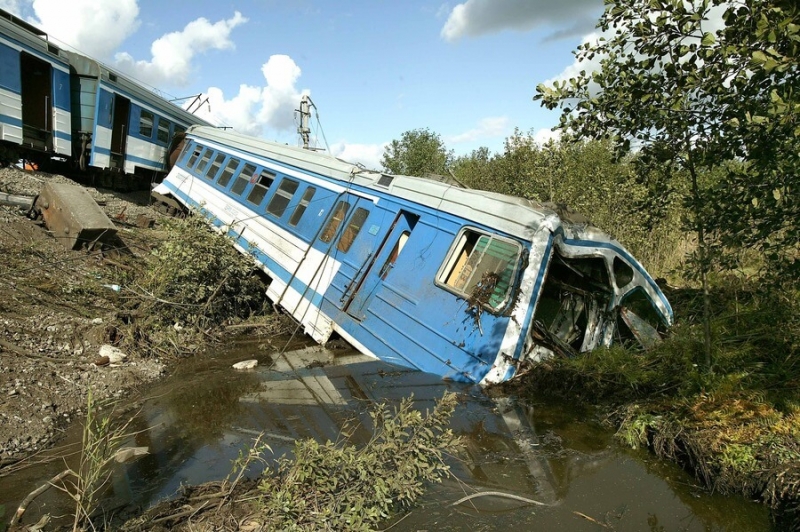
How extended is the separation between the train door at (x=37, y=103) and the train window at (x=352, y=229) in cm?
1021

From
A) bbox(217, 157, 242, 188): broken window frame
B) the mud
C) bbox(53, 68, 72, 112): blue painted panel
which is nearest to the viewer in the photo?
the mud

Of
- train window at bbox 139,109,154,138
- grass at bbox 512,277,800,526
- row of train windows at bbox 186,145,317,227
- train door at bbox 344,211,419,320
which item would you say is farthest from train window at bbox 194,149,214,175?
grass at bbox 512,277,800,526

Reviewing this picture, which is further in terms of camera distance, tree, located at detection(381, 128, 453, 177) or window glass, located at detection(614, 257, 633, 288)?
tree, located at detection(381, 128, 453, 177)

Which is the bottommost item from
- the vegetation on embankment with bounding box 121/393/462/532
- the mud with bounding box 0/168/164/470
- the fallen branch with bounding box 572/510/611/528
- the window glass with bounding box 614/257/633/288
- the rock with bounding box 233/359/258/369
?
the mud with bounding box 0/168/164/470

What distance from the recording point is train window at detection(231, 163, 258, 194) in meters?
12.1

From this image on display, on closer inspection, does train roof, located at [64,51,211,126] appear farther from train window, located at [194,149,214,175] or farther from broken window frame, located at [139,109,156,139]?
train window, located at [194,149,214,175]

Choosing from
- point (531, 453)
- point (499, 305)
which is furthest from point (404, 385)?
point (531, 453)

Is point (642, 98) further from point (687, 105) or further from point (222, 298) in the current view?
point (222, 298)

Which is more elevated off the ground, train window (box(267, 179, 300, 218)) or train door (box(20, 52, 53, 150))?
train window (box(267, 179, 300, 218))

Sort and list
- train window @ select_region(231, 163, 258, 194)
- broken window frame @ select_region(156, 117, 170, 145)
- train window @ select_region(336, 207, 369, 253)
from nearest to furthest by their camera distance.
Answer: train window @ select_region(336, 207, 369, 253), train window @ select_region(231, 163, 258, 194), broken window frame @ select_region(156, 117, 170, 145)

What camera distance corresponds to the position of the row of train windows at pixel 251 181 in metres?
10.3

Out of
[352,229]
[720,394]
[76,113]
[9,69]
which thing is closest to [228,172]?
[9,69]

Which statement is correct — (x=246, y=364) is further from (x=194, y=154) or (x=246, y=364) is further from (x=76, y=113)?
(x=76, y=113)

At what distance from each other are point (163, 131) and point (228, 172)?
724 cm
